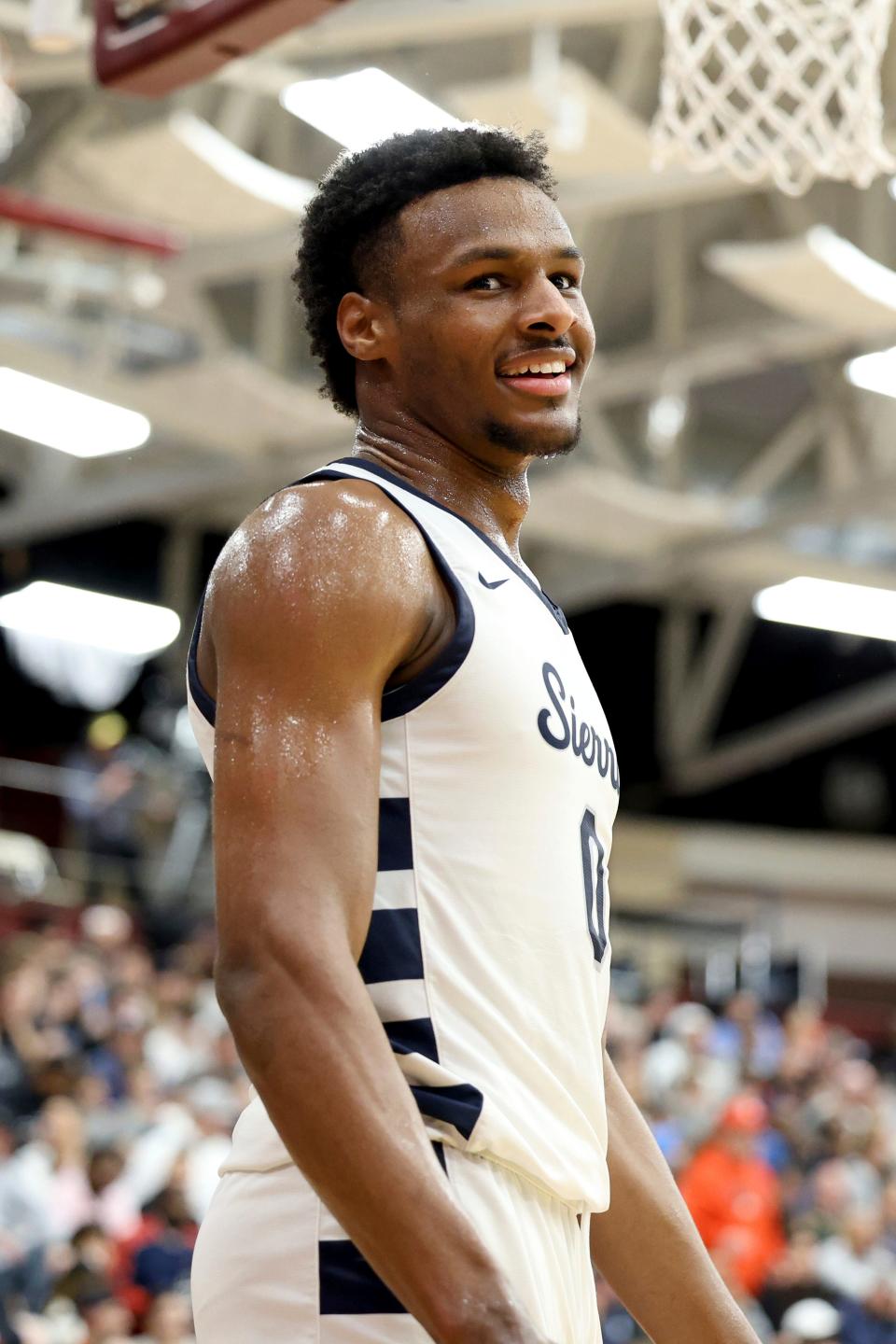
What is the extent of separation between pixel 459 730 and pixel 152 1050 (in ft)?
31.0

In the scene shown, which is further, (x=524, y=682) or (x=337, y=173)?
(x=337, y=173)

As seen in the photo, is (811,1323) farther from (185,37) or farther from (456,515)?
(456,515)

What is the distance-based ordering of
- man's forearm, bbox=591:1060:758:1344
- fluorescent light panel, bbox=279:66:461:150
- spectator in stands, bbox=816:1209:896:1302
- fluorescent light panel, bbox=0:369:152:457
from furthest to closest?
fluorescent light panel, bbox=0:369:152:457 < spectator in stands, bbox=816:1209:896:1302 < fluorescent light panel, bbox=279:66:461:150 < man's forearm, bbox=591:1060:758:1344

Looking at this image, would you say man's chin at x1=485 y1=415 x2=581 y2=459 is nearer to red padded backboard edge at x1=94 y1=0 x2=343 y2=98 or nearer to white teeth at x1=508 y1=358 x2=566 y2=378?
white teeth at x1=508 y1=358 x2=566 y2=378

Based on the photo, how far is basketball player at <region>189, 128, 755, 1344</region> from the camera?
5.50 feet

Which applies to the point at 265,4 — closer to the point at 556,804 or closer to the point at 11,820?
the point at 556,804

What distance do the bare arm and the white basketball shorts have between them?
96 mm

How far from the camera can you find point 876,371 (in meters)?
13.6

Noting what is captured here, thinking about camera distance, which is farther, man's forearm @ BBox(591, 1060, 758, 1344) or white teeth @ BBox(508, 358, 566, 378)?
man's forearm @ BBox(591, 1060, 758, 1344)

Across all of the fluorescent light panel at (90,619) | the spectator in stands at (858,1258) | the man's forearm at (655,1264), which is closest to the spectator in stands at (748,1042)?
the spectator in stands at (858,1258)

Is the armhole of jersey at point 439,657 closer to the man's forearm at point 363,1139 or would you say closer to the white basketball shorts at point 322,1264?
the man's forearm at point 363,1139

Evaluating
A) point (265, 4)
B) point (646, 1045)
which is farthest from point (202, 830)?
point (265, 4)

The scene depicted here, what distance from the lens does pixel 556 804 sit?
6.48 ft

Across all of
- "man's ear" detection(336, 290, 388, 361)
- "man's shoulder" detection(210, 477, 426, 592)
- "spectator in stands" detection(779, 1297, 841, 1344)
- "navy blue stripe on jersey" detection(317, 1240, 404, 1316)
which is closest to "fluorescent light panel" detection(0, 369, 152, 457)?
"spectator in stands" detection(779, 1297, 841, 1344)
